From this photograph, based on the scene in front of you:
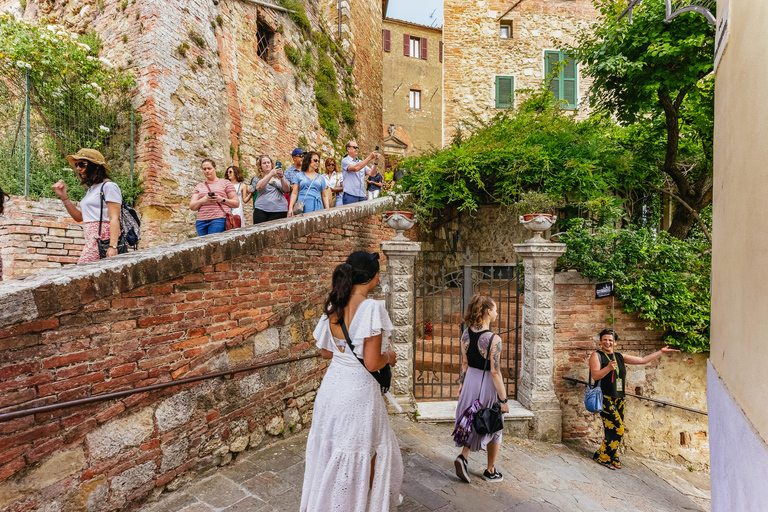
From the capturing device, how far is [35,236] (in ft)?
16.3

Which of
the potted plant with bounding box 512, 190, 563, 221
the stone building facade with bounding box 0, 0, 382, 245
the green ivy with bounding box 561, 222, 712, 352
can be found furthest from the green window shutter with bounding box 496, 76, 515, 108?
the green ivy with bounding box 561, 222, 712, 352

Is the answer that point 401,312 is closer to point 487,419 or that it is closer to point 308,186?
point 487,419

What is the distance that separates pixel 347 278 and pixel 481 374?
186 cm

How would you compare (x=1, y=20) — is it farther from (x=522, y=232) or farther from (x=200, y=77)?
(x=522, y=232)

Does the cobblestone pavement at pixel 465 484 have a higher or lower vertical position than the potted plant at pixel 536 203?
lower

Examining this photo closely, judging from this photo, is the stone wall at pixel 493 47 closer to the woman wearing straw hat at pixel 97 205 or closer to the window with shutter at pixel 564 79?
the window with shutter at pixel 564 79

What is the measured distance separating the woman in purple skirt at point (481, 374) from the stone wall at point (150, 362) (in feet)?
5.45

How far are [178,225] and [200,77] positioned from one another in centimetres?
288

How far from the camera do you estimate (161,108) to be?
6629 mm

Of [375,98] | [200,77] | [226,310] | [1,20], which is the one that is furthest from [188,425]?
[375,98]

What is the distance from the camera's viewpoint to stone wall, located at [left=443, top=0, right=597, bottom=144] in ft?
44.1

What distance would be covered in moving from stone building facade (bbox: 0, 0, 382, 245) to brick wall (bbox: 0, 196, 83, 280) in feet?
3.76

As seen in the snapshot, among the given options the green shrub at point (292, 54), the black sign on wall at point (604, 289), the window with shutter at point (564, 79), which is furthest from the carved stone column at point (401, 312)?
the window with shutter at point (564, 79)

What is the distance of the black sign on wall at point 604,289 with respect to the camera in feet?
17.3
